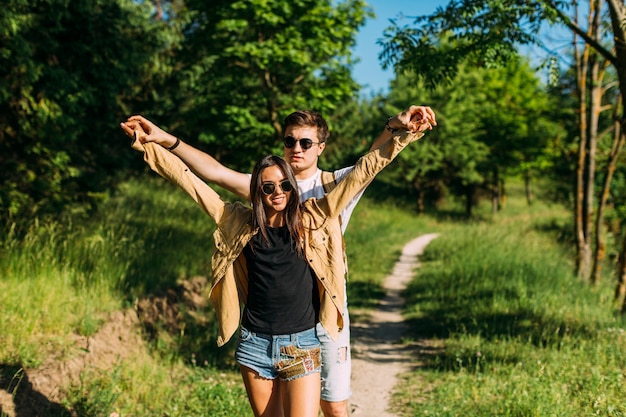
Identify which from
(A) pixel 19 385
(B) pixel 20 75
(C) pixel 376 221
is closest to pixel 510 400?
(A) pixel 19 385

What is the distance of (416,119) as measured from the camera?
2711 millimetres

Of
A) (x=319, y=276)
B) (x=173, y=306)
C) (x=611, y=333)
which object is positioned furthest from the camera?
→ (x=173, y=306)

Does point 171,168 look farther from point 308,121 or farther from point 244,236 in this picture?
point 308,121

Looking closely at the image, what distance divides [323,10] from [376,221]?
14103 mm

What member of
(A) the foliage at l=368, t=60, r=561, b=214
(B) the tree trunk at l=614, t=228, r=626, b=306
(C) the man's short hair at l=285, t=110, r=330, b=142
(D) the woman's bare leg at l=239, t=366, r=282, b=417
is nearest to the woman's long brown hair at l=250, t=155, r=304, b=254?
(C) the man's short hair at l=285, t=110, r=330, b=142

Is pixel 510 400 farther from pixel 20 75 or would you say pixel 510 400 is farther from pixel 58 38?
pixel 58 38

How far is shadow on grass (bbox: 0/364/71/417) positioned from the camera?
4191 mm

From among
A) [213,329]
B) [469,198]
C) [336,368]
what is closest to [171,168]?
[336,368]

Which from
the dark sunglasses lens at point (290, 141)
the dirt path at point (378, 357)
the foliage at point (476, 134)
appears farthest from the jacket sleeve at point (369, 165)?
the foliage at point (476, 134)

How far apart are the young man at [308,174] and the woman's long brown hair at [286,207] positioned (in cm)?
23

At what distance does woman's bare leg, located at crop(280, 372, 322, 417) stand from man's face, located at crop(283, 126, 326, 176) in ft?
3.80

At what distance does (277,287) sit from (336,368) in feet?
2.14

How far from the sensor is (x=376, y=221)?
23.5 meters

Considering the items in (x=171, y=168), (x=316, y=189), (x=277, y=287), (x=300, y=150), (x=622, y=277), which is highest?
(x=300, y=150)
